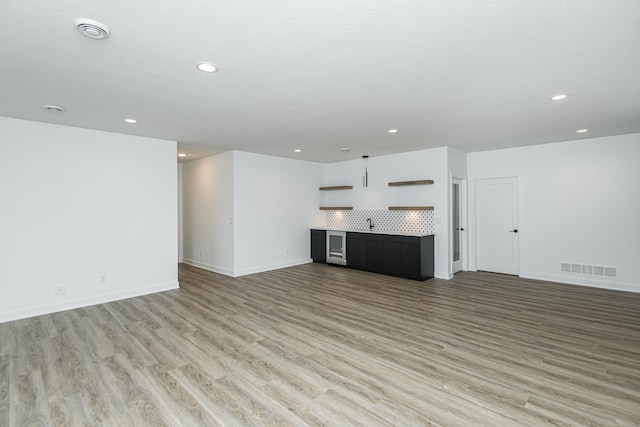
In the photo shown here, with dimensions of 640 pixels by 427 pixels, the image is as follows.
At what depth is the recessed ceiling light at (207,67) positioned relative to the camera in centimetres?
247

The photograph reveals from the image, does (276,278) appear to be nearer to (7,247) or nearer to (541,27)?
(7,247)

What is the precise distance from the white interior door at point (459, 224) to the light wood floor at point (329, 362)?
1.80m

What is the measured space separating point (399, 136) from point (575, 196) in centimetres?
343

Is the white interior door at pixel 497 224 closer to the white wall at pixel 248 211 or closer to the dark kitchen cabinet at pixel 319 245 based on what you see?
the dark kitchen cabinet at pixel 319 245

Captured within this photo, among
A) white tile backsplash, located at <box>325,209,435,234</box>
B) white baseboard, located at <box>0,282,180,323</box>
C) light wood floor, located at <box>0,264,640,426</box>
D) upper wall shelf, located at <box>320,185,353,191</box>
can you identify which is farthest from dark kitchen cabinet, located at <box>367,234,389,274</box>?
white baseboard, located at <box>0,282,180,323</box>

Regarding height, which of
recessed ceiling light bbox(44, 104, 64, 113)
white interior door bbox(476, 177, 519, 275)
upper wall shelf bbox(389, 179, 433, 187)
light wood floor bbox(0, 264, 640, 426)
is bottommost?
light wood floor bbox(0, 264, 640, 426)

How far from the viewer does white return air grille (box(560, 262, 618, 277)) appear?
5.29 meters

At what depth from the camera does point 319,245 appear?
7.66m

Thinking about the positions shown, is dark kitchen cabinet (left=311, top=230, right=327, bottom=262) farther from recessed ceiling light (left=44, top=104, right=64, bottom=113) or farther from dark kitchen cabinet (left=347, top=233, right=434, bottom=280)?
recessed ceiling light (left=44, top=104, right=64, bottom=113)

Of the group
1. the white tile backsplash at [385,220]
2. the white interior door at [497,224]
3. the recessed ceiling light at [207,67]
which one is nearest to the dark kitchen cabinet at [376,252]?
the white tile backsplash at [385,220]

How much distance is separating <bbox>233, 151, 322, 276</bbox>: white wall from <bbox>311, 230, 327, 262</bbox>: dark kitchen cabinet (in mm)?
141

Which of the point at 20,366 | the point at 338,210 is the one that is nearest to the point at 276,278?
the point at 338,210

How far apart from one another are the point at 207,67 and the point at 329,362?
271 cm

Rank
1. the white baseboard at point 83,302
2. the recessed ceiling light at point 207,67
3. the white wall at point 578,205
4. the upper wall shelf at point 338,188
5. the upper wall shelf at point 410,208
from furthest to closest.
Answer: the upper wall shelf at point 338,188
the upper wall shelf at point 410,208
the white wall at point 578,205
the white baseboard at point 83,302
the recessed ceiling light at point 207,67
